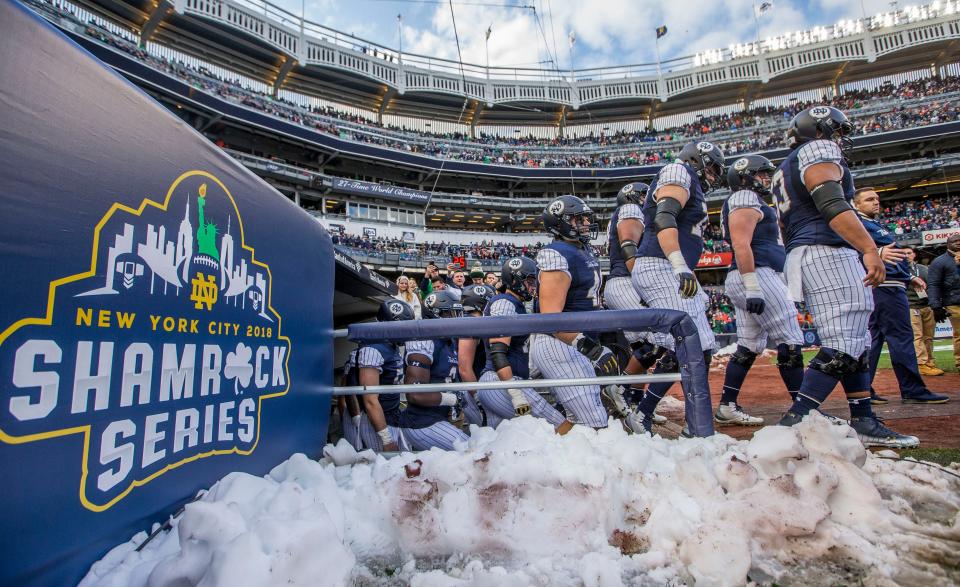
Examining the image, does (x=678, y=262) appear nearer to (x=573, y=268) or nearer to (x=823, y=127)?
(x=573, y=268)

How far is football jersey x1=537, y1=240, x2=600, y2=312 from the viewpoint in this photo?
9.58 feet

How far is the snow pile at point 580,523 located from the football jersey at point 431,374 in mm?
2015

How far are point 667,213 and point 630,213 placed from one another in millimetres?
1019

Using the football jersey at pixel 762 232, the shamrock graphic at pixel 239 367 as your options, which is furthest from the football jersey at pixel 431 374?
the football jersey at pixel 762 232

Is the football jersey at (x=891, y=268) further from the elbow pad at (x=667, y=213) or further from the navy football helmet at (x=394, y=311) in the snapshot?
the navy football helmet at (x=394, y=311)

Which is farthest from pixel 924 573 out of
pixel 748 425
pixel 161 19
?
pixel 161 19

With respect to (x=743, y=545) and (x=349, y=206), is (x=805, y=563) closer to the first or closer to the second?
(x=743, y=545)

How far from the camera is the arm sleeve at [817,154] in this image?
2.83 metres

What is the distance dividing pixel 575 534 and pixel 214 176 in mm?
1563

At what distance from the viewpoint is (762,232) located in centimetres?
399

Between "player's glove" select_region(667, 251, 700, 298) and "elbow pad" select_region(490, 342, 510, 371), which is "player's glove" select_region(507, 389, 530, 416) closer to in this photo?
"elbow pad" select_region(490, 342, 510, 371)

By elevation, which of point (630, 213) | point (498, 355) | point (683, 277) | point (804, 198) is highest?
point (630, 213)

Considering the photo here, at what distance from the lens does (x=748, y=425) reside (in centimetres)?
355

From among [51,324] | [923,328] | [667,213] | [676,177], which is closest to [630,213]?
[676,177]
